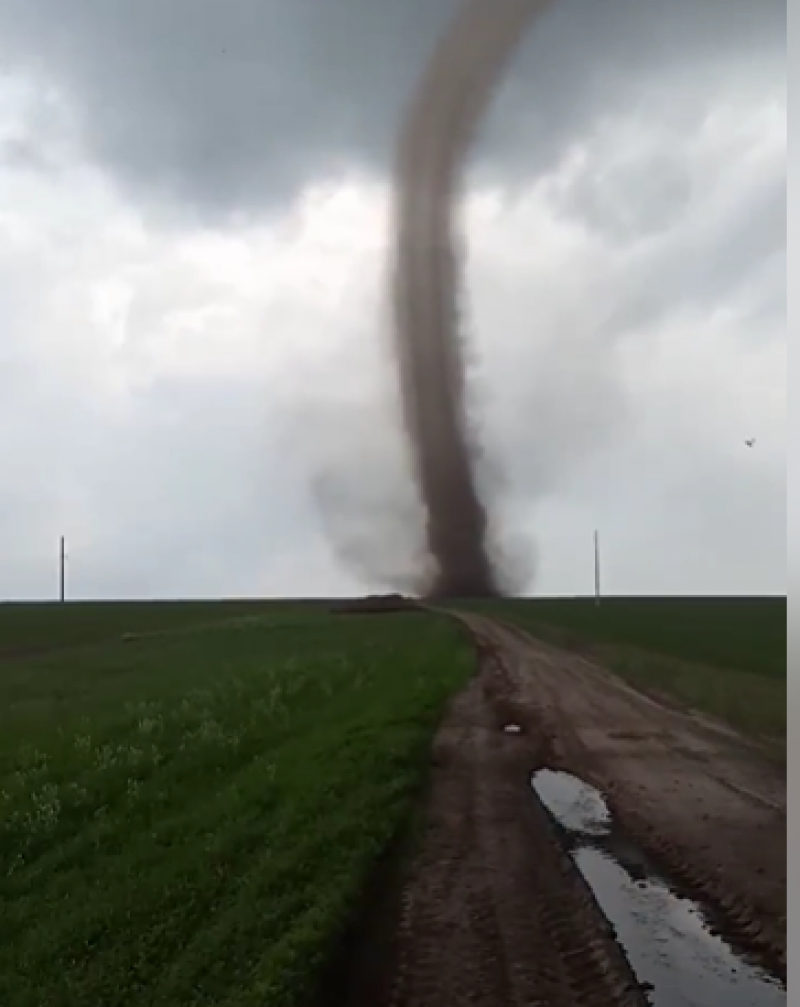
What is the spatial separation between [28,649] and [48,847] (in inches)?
2070

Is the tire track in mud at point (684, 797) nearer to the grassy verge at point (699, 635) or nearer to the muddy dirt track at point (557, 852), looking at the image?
the muddy dirt track at point (557, 852)

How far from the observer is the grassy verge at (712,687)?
25.5 meters

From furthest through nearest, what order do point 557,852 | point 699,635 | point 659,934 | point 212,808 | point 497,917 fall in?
point 699,635
point 212,808
point 557,852
point 497,917
point 659,934

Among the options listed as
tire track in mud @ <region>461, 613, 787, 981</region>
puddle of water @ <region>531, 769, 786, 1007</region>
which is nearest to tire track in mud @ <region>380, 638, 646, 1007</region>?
puddle of water @ <region>531, 769, 786, 1007</region>

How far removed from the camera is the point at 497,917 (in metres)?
11.6

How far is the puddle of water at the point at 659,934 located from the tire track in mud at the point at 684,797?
244 millimetres

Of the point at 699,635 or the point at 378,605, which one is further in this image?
the point at 378,605

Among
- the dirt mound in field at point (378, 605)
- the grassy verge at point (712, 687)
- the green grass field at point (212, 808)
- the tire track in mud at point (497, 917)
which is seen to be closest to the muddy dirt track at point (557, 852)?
the tire track in mud at point (497, 917)

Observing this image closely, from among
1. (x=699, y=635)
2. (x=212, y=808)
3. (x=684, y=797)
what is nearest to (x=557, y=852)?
(x=684, y=797)

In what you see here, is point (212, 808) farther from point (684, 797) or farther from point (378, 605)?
point (378, 605)

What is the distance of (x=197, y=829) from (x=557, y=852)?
4472 millimetres

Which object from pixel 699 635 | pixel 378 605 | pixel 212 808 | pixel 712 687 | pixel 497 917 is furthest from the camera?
pixel 378 605

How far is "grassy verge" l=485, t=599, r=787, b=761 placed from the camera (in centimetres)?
2552

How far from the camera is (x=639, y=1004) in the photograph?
9367mm
